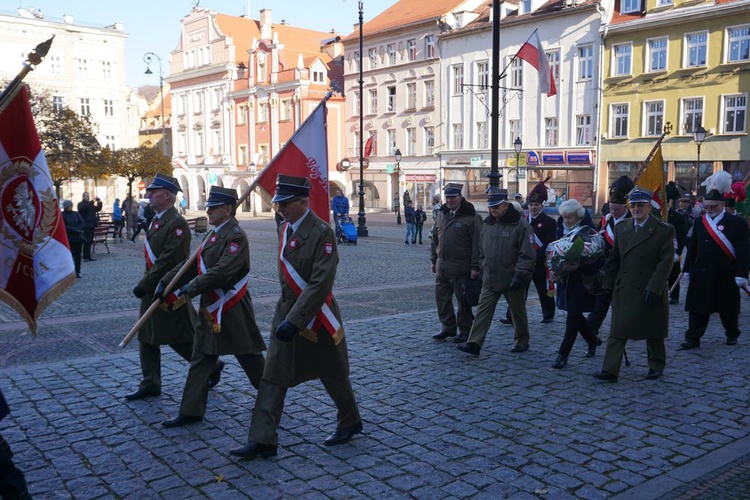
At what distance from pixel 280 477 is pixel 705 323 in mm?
5822

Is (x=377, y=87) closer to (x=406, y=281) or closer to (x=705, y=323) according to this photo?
(x=406, y=281)

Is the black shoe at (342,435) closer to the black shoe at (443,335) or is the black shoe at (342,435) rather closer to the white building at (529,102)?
the black shoe at (443,335)

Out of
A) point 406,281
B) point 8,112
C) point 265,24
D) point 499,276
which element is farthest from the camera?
point 265,24

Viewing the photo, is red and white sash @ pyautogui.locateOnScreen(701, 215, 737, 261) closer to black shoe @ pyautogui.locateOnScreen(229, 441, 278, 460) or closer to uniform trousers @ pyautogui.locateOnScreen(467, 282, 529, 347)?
uniform trousers @ pyautogui.locateOnScreen(467, 282, 529, 347)

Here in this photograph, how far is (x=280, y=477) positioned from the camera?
458 centimetres

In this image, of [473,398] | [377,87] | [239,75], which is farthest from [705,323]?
[239,75]

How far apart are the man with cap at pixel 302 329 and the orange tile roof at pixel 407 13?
138ft

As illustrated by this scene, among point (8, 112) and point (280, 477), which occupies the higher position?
point (8, 112)

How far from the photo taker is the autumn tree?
35.9 m

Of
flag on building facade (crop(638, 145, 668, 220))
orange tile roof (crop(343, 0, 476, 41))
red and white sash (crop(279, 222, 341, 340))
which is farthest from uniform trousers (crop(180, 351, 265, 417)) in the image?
orange tile roof (crop(343, 0, 476, 41))

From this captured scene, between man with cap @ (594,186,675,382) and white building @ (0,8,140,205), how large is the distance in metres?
57.0

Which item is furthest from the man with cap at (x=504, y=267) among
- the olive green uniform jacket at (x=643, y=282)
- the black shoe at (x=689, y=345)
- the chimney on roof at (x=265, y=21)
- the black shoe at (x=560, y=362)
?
the chimney on roof at (x=265, y=21)

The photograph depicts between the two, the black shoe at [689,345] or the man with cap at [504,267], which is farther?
the black shoe at [689,345]

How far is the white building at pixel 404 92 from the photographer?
4522cm
